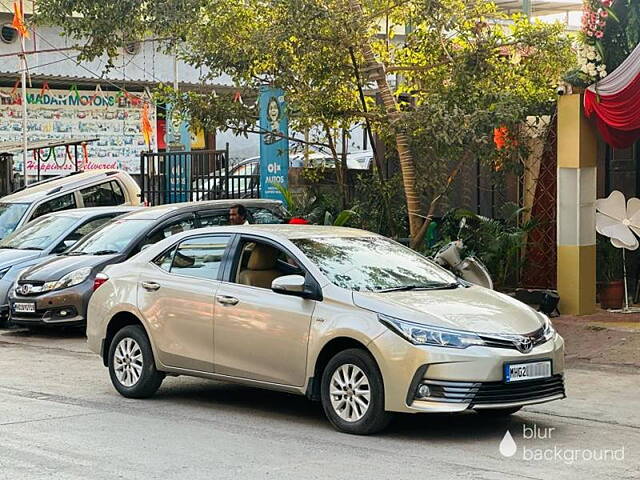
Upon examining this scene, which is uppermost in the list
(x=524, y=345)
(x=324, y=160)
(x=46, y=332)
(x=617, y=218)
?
(x=324, y=160)

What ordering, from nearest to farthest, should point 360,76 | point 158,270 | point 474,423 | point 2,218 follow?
point 474,423 → point 158,270 → point 360,76 → point 2,218

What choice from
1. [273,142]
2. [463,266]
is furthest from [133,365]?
[273,142]

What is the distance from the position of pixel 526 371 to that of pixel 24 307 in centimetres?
877

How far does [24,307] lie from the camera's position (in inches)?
594

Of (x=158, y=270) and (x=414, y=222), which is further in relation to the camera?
(x=414, y=222)

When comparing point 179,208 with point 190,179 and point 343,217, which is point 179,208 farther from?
point 190,179

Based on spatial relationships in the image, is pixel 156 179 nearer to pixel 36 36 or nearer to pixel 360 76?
pixel 360 76

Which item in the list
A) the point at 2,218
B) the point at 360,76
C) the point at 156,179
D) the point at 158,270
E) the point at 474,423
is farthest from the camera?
the point at 156,179

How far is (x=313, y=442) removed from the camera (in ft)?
27.0

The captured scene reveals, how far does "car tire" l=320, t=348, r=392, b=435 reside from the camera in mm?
8211

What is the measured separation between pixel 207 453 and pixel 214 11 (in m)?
9.83

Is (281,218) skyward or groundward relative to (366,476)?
skyward

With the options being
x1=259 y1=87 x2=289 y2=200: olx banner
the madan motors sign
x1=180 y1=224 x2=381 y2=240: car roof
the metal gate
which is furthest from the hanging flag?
x1=180 y1=224 x2=381 y2=240: car roof

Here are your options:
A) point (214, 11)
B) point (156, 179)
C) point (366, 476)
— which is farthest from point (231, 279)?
point (156, 179)
